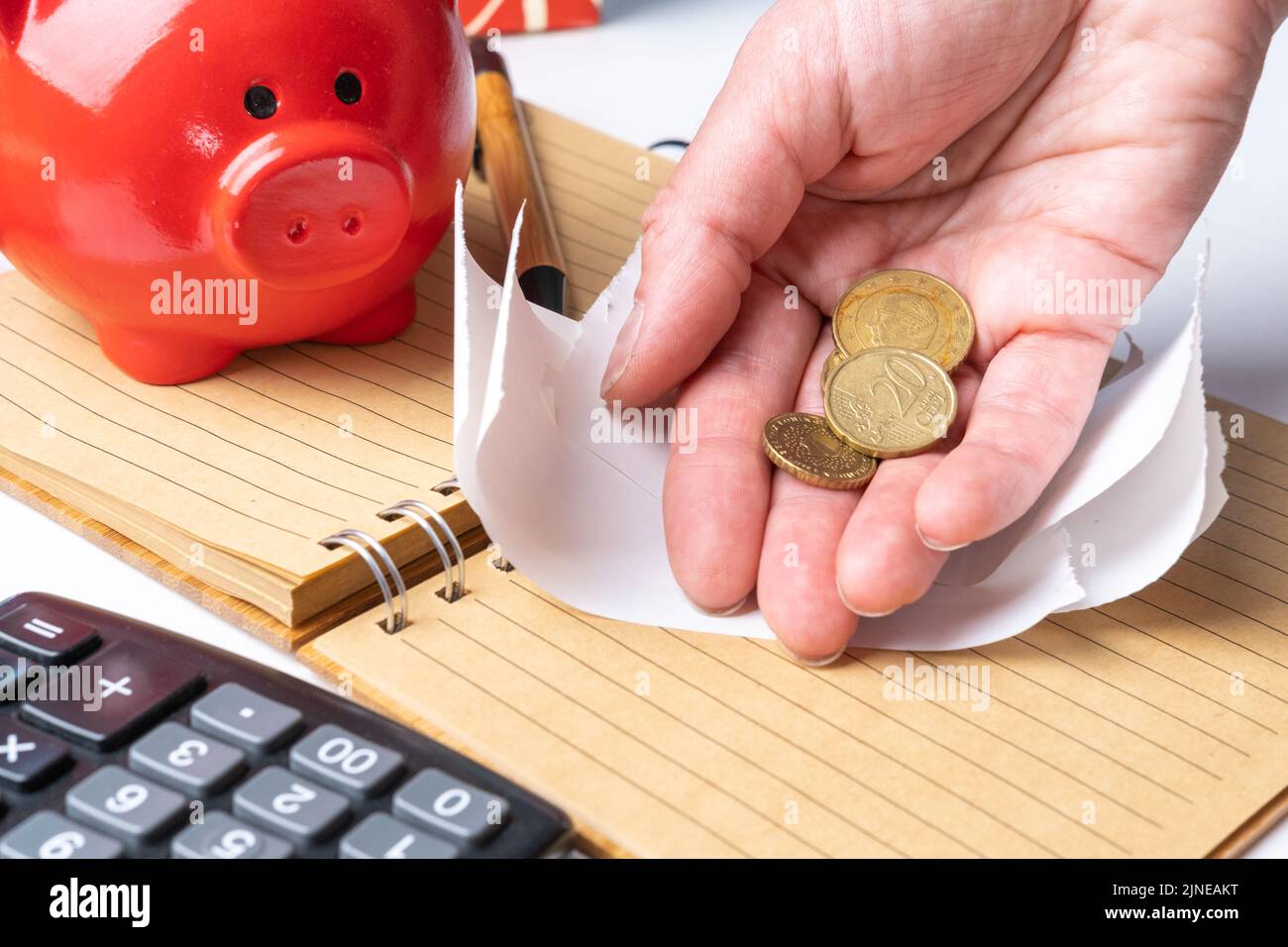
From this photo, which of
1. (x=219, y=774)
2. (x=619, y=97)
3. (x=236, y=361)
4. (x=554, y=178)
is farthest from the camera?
(x=619, y=97)

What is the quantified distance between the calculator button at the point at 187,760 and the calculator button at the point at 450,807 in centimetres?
8

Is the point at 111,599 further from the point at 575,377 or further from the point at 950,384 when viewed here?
the point at 950,384

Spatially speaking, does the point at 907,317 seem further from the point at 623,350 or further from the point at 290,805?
the point at 290,805

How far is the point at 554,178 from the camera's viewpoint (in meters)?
1.23

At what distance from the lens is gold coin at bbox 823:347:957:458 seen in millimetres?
794

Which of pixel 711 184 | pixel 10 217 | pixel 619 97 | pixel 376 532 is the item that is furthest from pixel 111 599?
pixel 619 97

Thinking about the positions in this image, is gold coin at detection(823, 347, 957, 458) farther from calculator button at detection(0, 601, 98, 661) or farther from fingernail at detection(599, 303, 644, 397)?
calculator button at detection(0, 601, 98, 661)

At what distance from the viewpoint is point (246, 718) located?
0.62 metres

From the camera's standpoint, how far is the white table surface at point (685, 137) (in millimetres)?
781

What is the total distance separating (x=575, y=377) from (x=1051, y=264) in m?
0.31

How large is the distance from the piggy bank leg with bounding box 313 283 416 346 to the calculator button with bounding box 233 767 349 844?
16.8 inches

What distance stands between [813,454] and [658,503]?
0.09 meters

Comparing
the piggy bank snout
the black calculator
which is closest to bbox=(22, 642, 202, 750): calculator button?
the black calculator

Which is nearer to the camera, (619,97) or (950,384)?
(950,384)
